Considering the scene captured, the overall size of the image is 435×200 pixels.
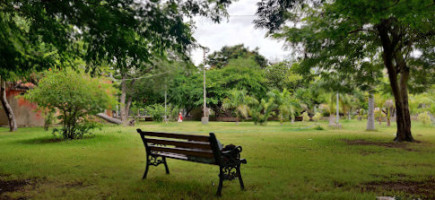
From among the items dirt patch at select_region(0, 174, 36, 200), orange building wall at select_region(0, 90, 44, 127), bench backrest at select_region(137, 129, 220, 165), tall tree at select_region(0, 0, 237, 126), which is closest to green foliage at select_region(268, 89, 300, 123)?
tall tree at select_region(0, 0, 237, 126)

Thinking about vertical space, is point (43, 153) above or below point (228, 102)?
below

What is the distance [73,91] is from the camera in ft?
37.6

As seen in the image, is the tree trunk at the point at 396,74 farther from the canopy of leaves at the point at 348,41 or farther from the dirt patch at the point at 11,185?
the dirt patch at the point at 11,185

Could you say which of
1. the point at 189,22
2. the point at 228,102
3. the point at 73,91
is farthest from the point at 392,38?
the point at 228,102

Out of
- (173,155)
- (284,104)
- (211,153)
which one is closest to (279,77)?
(284,104)

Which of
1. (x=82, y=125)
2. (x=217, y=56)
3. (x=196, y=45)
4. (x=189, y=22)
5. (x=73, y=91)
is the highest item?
(x=217, y=56)

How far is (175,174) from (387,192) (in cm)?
361

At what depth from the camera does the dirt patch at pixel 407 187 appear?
14.6 feet

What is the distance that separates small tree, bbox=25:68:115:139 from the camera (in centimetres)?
1122

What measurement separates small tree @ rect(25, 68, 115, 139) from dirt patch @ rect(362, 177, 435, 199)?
10023mm

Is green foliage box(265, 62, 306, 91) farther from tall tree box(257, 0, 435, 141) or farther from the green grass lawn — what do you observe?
the green grass lawn

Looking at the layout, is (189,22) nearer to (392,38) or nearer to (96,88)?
(96,88)

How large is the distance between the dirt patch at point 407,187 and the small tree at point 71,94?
32.9ft

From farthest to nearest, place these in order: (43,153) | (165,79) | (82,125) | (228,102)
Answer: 1. (165,79)
2. (228,102)
3. (82,125)
4. (43,153)
